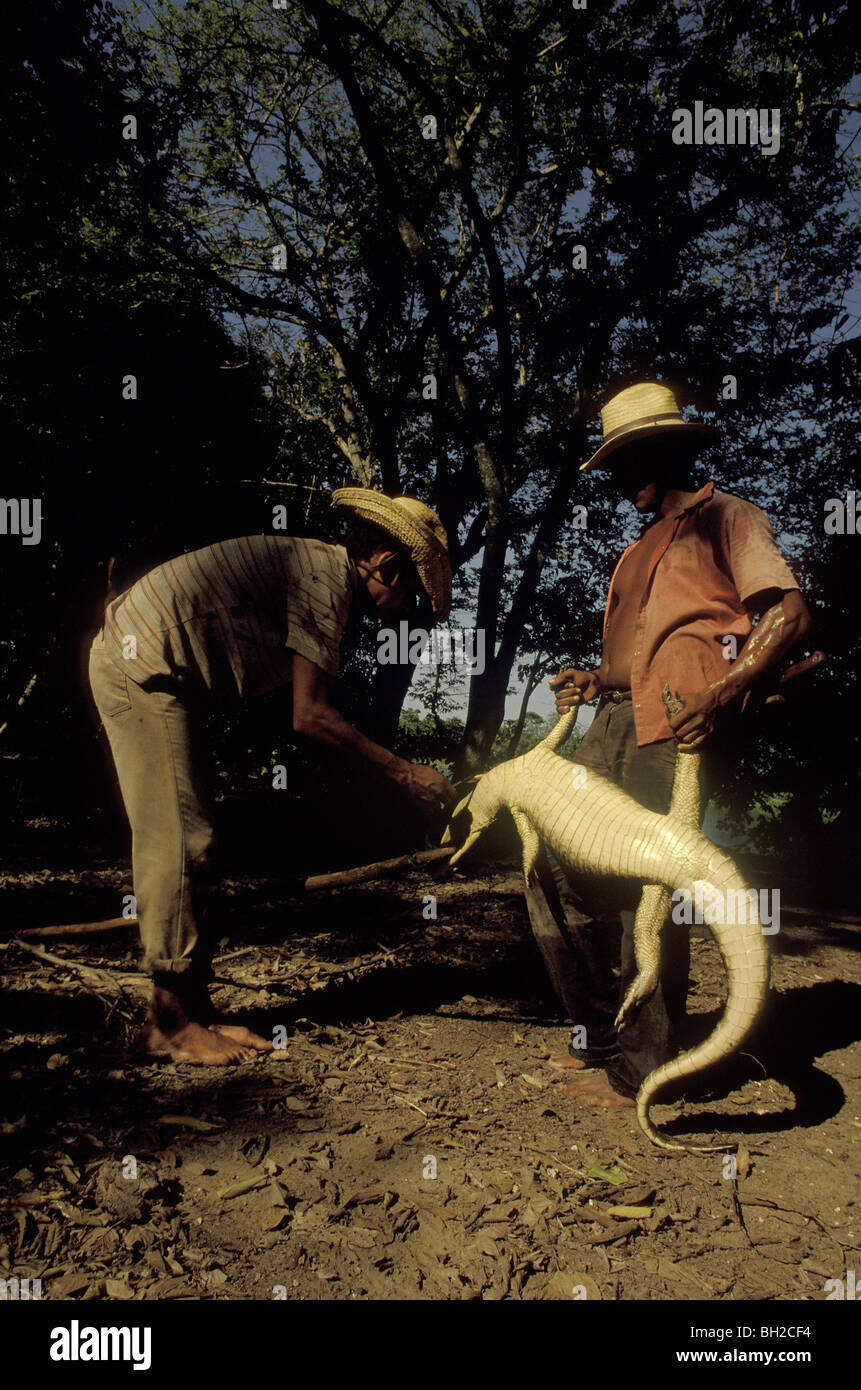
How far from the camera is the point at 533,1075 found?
128 inches

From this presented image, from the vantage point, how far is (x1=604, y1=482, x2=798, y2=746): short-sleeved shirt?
273 cm

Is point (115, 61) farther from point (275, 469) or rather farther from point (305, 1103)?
point (305, 1103)

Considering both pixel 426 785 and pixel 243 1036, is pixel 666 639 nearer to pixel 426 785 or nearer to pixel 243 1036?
pixel 426 785

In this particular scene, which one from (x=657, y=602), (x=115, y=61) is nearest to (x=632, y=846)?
(x=657, y=602)

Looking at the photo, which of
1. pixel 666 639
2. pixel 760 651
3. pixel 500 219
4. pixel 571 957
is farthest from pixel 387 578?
pixel 500 219

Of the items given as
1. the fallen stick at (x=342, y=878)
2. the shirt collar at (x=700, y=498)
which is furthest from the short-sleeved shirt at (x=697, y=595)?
the fallen stick at (x=342, y=878)

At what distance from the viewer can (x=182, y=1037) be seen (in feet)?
10.4

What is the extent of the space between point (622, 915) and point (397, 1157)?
127 centimetres

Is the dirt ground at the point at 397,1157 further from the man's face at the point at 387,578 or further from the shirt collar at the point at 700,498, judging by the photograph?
the shirt collar at the point at 700,498

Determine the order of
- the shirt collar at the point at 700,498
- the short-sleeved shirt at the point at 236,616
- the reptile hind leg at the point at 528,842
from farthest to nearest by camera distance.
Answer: the reptile hind leg at the point at 528,842 < the short-sleeved shirt at the point at 236,616 < the shirt collar at the point at 700,498

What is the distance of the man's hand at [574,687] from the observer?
3424 millimetres

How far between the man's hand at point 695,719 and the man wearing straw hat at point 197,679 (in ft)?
3.58

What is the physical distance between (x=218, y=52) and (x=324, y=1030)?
39.2 feet

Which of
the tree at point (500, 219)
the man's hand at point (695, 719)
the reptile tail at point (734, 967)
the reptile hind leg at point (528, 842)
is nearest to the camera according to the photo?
the reptile tail at point (734, 967)
